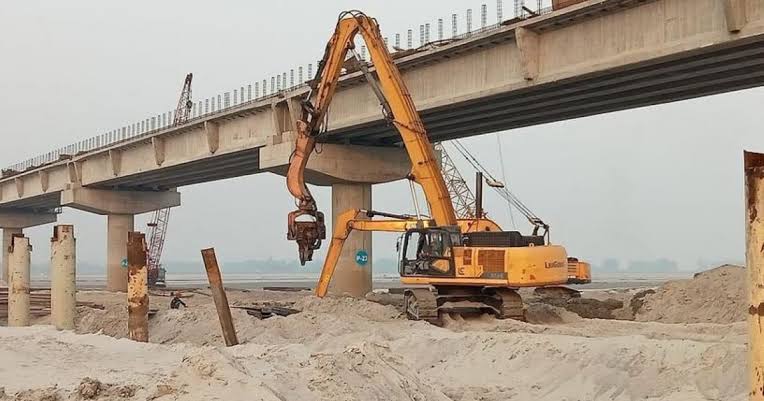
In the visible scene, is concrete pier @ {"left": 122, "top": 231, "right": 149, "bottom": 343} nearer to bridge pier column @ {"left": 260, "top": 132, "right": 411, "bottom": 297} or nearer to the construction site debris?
the construction site debris

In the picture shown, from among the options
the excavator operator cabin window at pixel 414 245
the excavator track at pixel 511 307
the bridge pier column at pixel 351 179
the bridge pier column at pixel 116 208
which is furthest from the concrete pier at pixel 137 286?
the bridge pier column at pixel 116 208

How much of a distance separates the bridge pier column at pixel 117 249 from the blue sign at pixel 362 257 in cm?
2179

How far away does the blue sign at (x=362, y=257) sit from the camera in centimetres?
3122

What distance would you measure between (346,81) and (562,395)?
17732 mm

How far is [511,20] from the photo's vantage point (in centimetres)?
2131

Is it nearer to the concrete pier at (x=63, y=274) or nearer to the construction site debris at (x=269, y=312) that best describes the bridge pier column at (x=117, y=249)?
the construction site debris at (x=269, y=312)

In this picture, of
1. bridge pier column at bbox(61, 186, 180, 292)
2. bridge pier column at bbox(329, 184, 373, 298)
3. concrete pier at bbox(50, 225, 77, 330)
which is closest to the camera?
concrete pier at bbox(50, 225, 77, 330)

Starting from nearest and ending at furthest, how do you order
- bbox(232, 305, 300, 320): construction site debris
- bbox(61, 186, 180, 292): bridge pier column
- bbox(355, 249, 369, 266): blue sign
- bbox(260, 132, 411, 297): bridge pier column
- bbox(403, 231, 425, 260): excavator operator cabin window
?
bbox(403, 231, 425, 260): excavator operator cabin window, bbox(232, 305, 300, 320): construction site debris, bbox(260, 132, 411, 297): bridge pier column, bbox(355, 249, 369, 266): blue sign, bbox(61, 186, 180, 292): bridge pier column

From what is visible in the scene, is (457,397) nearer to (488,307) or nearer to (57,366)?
(57,366)

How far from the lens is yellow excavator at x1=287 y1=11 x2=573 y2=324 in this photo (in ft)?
63.5

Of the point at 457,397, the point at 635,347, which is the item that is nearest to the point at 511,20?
the point at 635,347

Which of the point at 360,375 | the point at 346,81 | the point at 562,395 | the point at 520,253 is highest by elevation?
the point at 346,81

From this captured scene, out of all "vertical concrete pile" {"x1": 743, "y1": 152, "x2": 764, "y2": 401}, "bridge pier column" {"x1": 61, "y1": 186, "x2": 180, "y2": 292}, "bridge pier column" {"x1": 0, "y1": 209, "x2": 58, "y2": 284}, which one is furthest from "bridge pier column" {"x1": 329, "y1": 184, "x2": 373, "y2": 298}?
"bridge pier column" {"x1": 0, "y1": 209, "x2": 58, "y2": 284}

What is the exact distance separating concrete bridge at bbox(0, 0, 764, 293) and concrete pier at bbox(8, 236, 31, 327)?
1153cm
